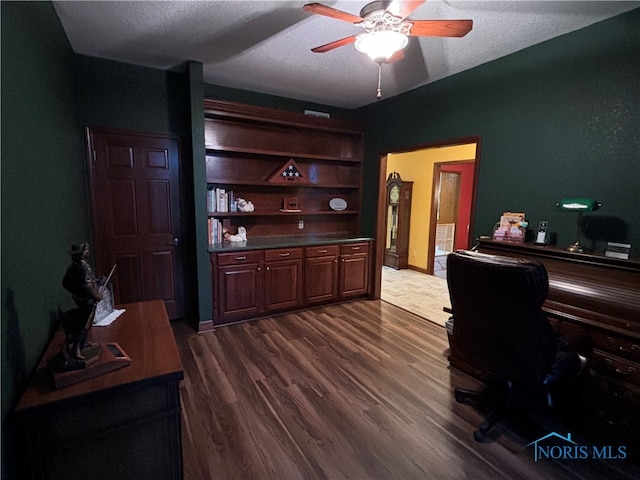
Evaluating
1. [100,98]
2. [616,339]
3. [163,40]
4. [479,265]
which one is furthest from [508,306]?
[100,98]

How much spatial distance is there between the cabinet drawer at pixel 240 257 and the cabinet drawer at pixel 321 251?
591 mm

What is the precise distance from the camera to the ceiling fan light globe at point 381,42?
1.74 m

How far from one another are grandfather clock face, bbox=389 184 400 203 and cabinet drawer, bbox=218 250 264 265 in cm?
360

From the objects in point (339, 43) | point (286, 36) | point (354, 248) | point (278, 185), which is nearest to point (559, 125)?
point (339, 43)

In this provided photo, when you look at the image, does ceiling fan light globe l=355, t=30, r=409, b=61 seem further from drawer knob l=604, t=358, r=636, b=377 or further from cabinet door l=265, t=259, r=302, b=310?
cabinet door l=265, t=259, r=302, b=310

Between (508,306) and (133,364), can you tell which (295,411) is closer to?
(133,364)

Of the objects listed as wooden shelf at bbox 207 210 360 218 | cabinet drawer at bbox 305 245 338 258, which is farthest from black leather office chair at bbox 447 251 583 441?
wooden shelf at bbox 207 210 360 218

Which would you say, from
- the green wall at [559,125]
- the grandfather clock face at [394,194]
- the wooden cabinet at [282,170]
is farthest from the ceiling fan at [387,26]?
the grandfather clock face at [394,194]

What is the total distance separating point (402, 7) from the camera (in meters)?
1.60

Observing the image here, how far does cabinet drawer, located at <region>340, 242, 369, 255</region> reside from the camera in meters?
4.05

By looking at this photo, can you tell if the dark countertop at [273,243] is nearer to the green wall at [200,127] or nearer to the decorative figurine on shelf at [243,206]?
the green wall at [200,127]

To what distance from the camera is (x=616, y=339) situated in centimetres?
171

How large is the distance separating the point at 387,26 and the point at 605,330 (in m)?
2.06

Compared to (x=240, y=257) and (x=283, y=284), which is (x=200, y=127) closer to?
(x=240, y=257)
